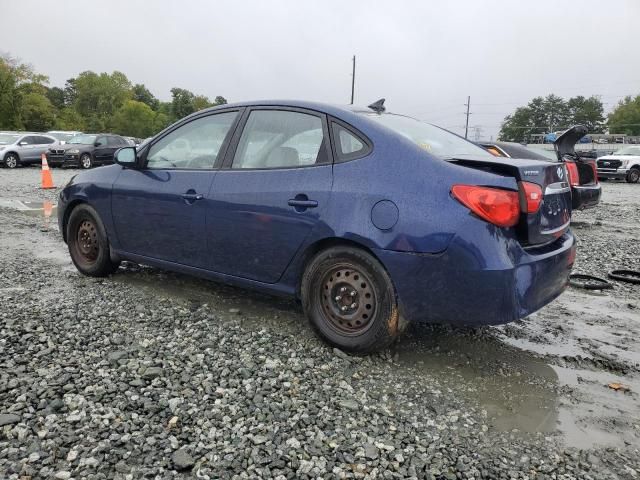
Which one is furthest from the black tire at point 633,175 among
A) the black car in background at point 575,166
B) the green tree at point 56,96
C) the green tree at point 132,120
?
the green tree at point 56,96

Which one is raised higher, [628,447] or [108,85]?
[108,85]

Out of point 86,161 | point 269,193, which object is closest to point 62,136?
point 86,161

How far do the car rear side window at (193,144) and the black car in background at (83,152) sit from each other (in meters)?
18.9

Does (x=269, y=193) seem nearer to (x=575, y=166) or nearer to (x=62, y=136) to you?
(x=575, y=166)

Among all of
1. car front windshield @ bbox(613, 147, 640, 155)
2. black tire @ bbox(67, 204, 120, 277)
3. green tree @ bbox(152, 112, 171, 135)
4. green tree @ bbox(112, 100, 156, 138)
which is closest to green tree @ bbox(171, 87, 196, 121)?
green tree @ bbox(152, 112, 171, 135)

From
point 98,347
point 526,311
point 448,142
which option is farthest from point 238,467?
point 448,142

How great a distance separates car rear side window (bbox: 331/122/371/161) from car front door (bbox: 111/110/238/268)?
0.97m

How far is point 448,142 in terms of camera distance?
3662 millimetres

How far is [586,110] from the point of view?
366 ft

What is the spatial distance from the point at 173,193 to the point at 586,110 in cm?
12512

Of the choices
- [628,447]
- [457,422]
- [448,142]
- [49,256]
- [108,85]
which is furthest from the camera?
[108,85]

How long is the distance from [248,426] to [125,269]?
3263mm

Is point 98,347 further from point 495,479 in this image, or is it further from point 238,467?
point 495,479

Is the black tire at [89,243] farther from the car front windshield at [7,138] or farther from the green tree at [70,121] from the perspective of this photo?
the green tree at [70,121]
